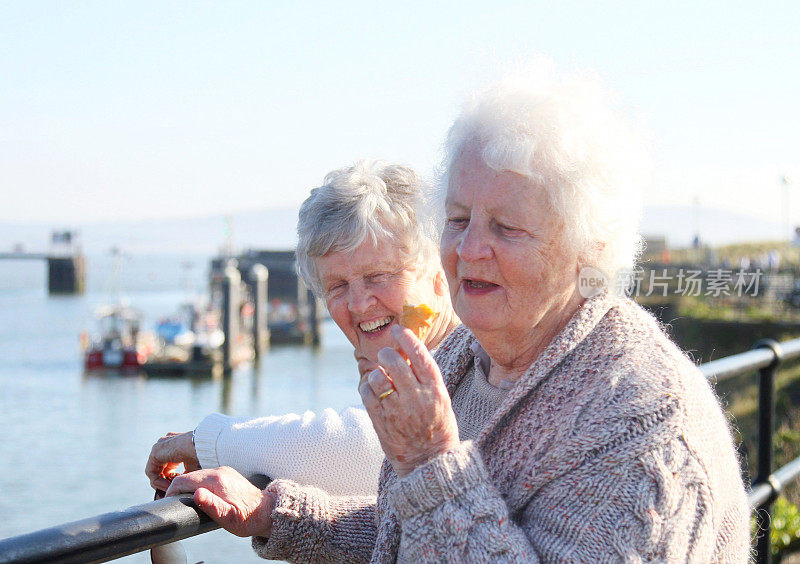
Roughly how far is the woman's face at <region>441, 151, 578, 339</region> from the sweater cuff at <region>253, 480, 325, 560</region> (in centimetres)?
59

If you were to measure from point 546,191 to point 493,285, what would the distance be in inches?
7.6

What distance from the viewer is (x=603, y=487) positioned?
1334 mm

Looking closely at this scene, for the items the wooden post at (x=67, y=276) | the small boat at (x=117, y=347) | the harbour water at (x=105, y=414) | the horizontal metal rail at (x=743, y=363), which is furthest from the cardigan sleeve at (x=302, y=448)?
the wooden post at (x=67, y=276)

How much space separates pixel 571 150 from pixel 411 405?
0.53 meters

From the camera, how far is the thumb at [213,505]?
1596 millimetres

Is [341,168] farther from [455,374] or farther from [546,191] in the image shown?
[546,191]

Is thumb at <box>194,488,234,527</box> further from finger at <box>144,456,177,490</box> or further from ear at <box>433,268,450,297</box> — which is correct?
ear at <box>433,268,450,297</box>

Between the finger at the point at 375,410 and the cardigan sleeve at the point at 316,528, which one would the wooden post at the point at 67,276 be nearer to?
the cardigan sleeve at the point at 316,528

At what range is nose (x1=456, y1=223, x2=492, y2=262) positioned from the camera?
153 centimetres

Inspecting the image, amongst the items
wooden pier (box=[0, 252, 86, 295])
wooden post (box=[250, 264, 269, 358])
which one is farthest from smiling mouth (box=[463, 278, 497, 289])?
wooden pier (box=[0, 252, 86, 295])

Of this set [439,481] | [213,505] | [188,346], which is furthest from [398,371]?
[188,346]

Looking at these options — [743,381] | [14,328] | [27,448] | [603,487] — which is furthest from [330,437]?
[14,328]

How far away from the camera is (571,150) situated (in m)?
1.53

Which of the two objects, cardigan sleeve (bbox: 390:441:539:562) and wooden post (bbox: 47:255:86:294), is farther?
wooden post (bbox: 47:255:86:294)
